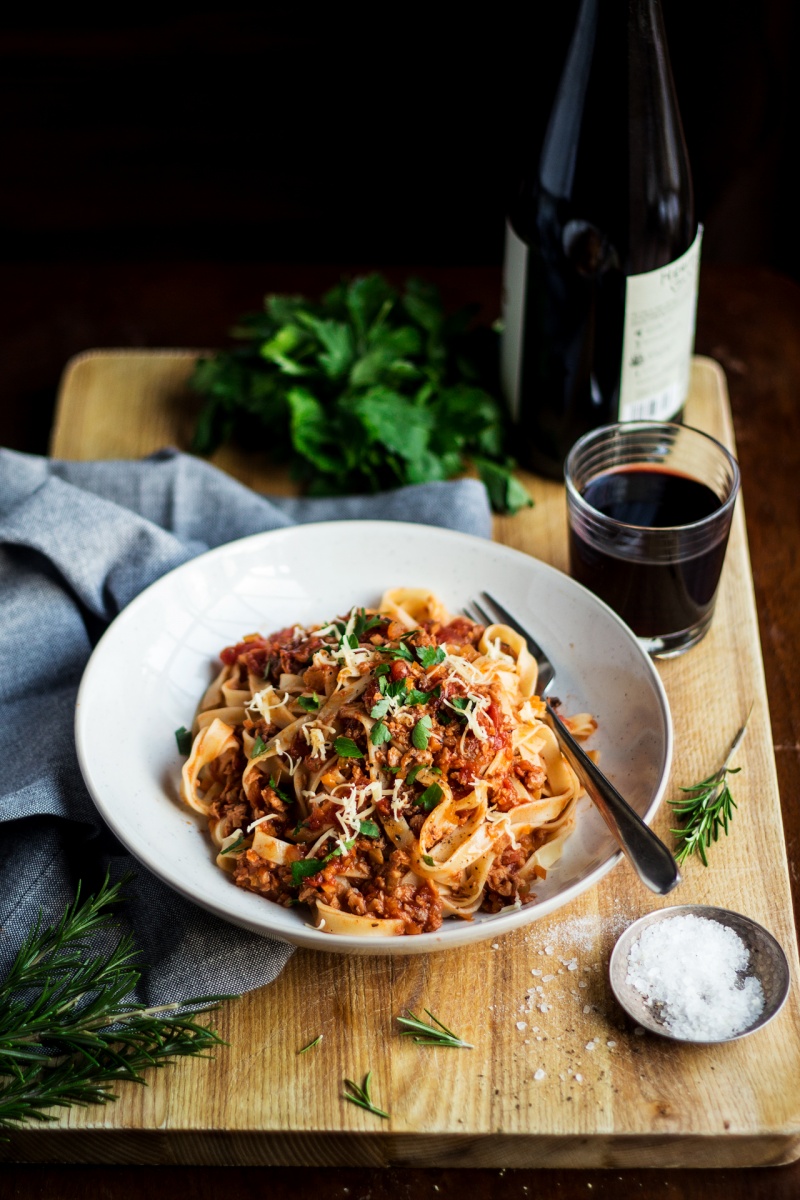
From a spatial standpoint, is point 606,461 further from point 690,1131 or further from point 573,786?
point 690,1131

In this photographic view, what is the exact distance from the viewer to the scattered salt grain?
88.7 inches

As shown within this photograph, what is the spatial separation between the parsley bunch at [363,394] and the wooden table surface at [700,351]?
69cm

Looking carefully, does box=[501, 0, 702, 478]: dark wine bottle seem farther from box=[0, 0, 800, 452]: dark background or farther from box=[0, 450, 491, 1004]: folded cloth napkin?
box=[0, 0, 800, 452]: dark background

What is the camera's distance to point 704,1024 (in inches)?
88.4

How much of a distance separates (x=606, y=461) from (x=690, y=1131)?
1.64m

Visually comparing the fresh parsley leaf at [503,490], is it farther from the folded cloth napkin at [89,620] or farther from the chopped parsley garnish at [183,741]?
the chopped parsley garnish at [183,741]

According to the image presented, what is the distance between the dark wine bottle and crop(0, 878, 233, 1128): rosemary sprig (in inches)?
75.6

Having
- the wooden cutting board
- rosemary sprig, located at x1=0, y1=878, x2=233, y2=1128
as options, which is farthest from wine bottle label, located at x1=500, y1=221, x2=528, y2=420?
rosemary sprig, located at x1=0, y1=878, x2=233, y2=1128

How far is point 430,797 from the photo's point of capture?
2391mm

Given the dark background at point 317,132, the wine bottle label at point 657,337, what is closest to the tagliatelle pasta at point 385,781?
the wine bottle label at point 657,337

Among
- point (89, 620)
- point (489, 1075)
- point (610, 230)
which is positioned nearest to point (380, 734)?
point (489, 1075)

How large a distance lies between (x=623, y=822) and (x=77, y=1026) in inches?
42.7

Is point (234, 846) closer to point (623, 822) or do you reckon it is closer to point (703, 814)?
point (623, 822)

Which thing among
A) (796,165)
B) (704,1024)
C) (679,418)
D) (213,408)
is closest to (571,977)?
(704,1024)
